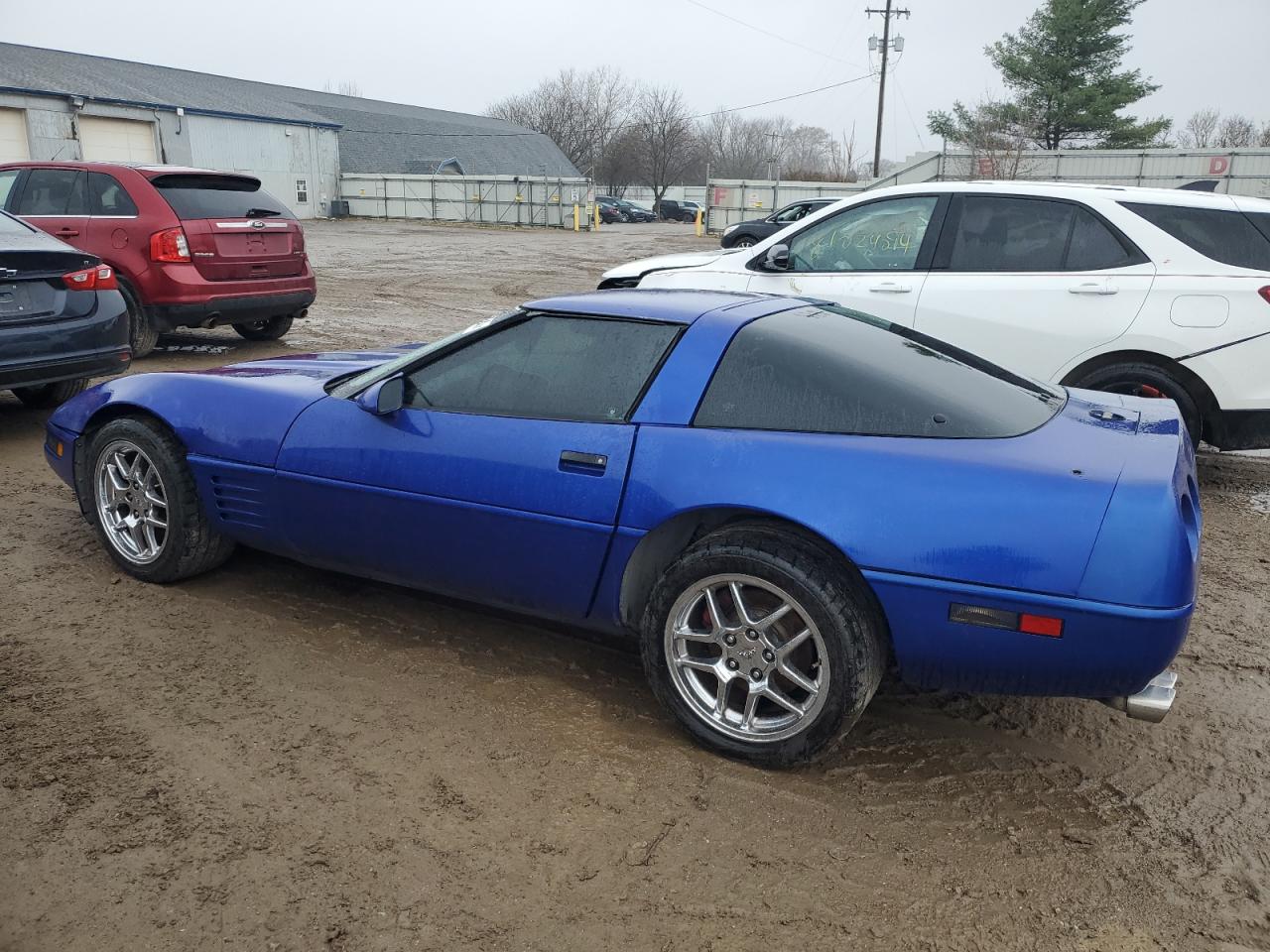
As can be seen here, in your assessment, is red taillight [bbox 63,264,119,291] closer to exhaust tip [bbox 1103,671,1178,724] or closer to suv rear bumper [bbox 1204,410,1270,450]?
exhaust tip [bbox 1103,671,1178,724]

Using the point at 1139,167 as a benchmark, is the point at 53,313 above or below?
below

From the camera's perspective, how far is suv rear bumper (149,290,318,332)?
27.5 feet

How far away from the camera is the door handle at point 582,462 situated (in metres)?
3.08

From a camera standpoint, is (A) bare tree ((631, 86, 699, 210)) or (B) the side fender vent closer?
(B) the side fender vent

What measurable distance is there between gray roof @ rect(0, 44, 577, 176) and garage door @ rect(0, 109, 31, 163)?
916 millimetres

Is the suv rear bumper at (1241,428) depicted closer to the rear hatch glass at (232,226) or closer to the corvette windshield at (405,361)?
the corvette windshield at (405,361)

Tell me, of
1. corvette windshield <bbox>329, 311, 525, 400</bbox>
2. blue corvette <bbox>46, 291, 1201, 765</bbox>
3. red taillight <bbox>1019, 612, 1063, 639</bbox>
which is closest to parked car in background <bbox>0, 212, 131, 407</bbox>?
blue corvette <bbox>46, 291, 1201, 765</bbox>

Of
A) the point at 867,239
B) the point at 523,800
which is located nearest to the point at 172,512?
the point at 523,800

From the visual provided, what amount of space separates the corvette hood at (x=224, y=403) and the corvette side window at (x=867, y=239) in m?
3.42

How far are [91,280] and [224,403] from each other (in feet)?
10.8

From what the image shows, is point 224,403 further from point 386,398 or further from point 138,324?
point 138,324

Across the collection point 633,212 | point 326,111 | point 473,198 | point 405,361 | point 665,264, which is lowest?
point 405,361

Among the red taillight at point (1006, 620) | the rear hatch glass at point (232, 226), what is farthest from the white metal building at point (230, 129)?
the red taillight at point (1006, 620)

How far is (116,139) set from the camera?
36.0 metres
